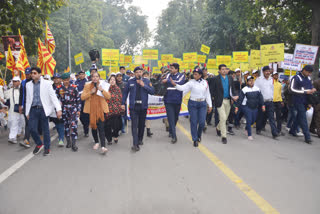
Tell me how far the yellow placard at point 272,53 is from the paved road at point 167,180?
5259 millimetres

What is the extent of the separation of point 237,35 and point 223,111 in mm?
22464

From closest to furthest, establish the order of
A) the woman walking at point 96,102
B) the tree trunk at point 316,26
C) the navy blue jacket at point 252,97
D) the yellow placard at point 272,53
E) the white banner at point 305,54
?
the woman walking at point 96,102 < the navy blue jacket at point 252,97 < the yellow placard at point 272,53 < the white banner at point 305,54 < the tree trunk at point 316,26

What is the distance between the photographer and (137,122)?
23.2ft

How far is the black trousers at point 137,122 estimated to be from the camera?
686 centimetres

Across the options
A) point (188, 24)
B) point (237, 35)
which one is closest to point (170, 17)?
point (188, 24)

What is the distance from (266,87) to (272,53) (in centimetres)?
338

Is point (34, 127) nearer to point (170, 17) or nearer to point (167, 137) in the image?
point (167, 137)

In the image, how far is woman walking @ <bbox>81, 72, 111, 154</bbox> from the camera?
6.52 metres

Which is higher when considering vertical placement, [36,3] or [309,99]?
[36,3]

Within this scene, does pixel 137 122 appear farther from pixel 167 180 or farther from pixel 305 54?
pixel 305 54

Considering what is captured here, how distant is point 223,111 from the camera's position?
7.89 m

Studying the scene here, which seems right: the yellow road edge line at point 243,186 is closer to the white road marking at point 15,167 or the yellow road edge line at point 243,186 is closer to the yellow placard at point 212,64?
the white road marking at point 15,167

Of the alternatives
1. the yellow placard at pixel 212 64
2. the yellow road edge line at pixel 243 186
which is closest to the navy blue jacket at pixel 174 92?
the yellow road edge line at pixel 243 186

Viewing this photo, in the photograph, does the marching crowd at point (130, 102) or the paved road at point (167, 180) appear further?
the marching crowd at point (130, 102)
